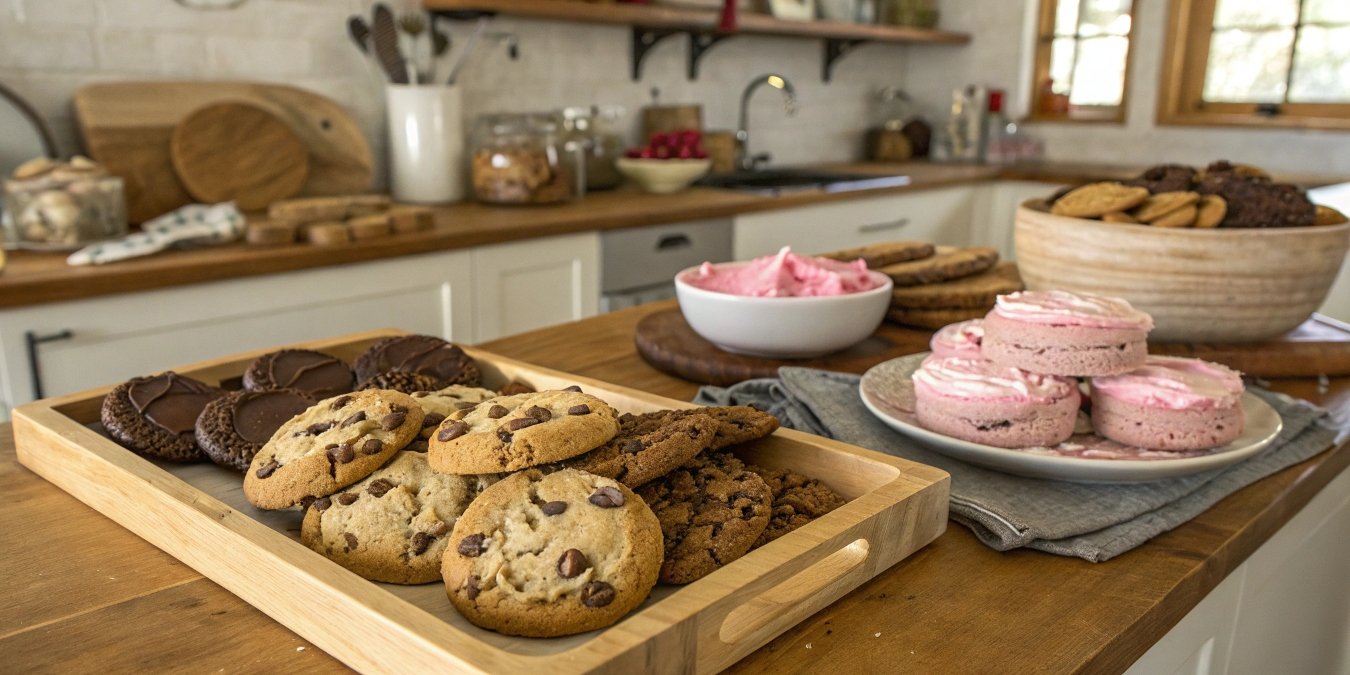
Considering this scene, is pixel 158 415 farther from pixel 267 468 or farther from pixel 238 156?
pixel 238 156

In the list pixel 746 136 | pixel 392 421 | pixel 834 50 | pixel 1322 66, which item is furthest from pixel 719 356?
pixel 1322 66

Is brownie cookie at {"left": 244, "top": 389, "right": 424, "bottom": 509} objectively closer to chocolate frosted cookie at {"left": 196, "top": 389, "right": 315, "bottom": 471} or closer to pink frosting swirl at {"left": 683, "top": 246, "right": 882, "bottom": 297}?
chocolate frosted cookie at {"left": 196, "top": 389, "right": 315, "bottom": 471}

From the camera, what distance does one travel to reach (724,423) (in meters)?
0.76

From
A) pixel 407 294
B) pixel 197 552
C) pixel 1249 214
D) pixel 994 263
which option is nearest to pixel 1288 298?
pixel 1249 214

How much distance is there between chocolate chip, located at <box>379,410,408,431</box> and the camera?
718 mm

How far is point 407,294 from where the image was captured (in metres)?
2.19

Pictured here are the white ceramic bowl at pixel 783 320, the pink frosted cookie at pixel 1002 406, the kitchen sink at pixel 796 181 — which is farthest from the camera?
the kitchen sink at pixel 796 181

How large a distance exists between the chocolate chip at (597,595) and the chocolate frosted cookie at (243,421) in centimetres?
37

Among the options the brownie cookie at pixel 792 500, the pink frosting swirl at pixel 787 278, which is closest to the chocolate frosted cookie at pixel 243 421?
the brownie cookie at pixel 792 500

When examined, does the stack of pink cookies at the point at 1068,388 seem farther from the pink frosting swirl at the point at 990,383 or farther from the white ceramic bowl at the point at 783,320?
the white ceramic bowl at the point at 783,320

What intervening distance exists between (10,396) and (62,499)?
106cm

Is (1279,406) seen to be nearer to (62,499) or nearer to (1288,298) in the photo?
(1288,298)

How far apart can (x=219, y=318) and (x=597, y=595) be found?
157 centimetres

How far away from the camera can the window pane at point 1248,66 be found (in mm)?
3707
